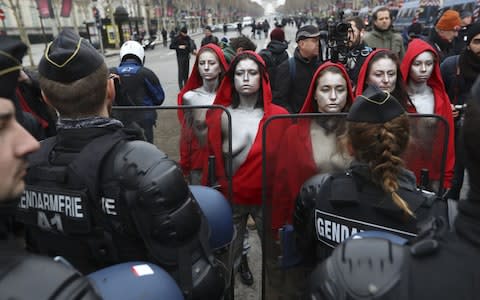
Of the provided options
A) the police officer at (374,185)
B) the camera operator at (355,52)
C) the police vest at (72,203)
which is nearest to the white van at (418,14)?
the camera operator at (355,52)

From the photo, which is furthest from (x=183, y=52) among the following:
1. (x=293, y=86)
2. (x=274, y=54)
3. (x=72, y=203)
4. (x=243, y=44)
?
(x=72, y=203)

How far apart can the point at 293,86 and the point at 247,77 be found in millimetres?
1444

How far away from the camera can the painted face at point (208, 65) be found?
3.62m

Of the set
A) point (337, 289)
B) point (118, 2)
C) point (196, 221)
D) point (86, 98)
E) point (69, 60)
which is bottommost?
point (196, 221)

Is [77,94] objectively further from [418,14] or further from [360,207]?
[418,14]

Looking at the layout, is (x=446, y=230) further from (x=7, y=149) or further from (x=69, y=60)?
(x=69, y=60)

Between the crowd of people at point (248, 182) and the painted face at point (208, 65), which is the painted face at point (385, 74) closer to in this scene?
the crowd of people at point (248, 182)

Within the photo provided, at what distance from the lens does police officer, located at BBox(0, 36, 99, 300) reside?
687mm

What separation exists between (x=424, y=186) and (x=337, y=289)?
4.60 feet

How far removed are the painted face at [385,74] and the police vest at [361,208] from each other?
1.60 metres

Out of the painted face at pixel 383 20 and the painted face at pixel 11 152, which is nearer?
the painted face at pixel 11 152

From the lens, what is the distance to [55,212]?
1400mm

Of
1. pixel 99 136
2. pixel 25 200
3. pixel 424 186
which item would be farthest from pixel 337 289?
pixel 424 186

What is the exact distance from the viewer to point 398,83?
2.98 m
